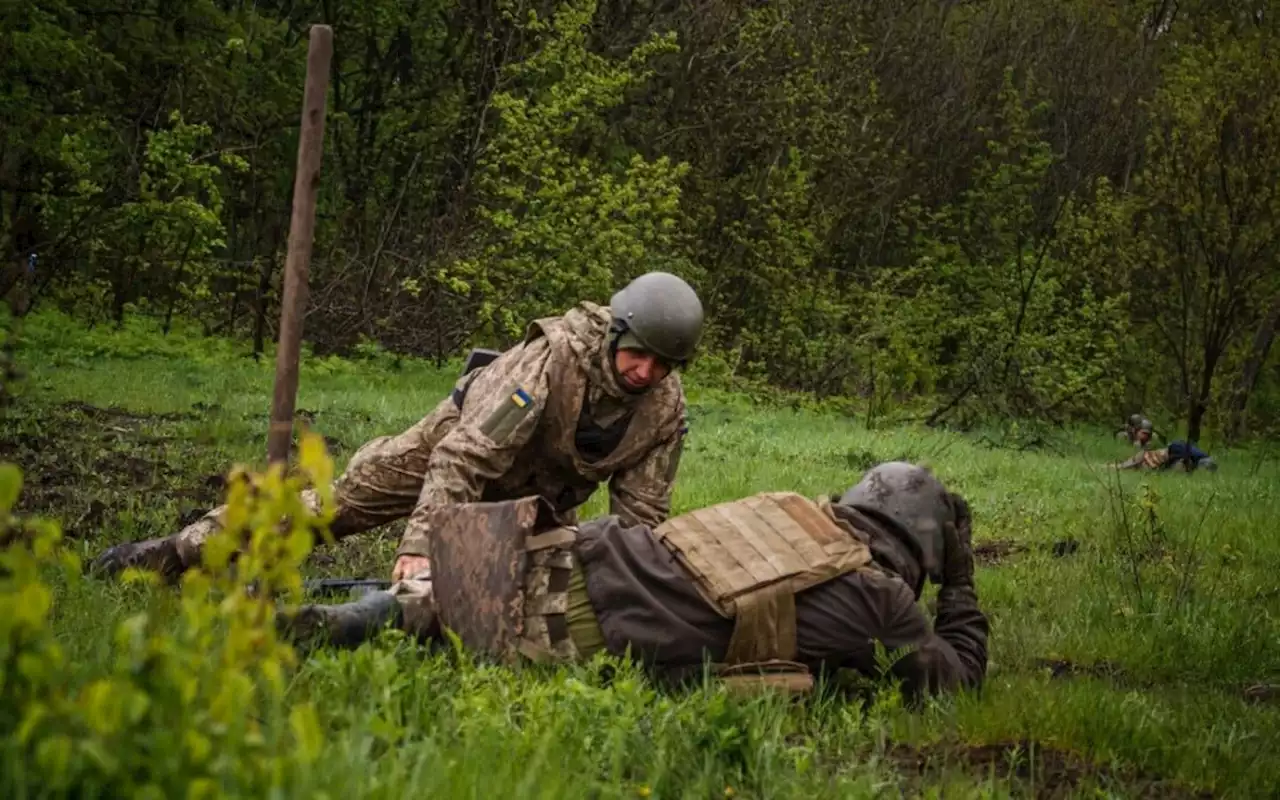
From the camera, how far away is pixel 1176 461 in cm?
1828

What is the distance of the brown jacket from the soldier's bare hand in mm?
720

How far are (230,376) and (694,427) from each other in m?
5.45

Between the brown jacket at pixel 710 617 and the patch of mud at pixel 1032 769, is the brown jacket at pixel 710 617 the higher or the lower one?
the higher one

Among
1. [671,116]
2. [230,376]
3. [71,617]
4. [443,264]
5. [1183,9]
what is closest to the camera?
[71,617]

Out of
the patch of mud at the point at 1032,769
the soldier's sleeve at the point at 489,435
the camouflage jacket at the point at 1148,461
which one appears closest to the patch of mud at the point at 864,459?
the camouflage jacket at the point at 1148,461

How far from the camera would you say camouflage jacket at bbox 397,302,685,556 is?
5906 millimetres

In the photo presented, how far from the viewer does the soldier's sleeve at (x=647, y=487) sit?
6.46m

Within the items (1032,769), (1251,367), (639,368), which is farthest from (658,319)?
(1251,367)

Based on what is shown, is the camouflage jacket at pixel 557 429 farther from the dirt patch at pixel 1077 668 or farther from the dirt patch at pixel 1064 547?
the dirt patch at pixel 1064 547

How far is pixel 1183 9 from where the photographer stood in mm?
35219

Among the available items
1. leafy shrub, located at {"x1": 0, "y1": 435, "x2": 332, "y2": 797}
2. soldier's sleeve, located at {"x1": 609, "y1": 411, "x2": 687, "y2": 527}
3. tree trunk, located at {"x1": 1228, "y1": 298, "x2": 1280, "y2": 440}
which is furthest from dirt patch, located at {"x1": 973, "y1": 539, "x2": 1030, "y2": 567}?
tree trunk, located at {"x1": 1228, "y1": 298, "x2": 1280, "y2": 440}

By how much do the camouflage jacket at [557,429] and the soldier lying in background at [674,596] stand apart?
2.40ft

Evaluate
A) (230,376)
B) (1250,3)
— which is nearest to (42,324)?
(230,376)

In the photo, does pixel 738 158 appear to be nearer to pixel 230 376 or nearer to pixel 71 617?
pixel 230 376
